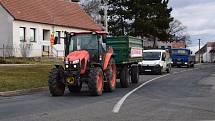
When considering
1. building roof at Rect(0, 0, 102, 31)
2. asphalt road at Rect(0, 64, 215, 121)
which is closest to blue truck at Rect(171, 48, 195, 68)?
building roof at Rect(0, 0, 102, 31)

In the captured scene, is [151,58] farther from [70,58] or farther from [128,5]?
[128,5]

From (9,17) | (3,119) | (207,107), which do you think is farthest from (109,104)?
(9,17)

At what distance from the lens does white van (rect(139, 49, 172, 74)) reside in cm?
3781

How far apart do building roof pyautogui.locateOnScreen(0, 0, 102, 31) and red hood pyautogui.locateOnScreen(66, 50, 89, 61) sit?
31.8 metres

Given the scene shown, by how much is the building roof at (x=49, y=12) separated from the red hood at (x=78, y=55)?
3179 cm

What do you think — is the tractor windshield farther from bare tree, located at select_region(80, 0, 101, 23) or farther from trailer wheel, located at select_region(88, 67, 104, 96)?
bare tree, located at select_region(80, 0, 101, 23)

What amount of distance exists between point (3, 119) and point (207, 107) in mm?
6235

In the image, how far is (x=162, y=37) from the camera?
2931 inches

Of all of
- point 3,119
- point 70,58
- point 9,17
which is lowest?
point 3,119

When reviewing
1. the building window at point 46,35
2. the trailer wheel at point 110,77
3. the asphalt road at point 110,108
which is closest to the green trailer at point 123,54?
the trailer wheel at point 110,77

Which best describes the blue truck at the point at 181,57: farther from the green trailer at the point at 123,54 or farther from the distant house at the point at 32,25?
the green trailer at the point at 123,54

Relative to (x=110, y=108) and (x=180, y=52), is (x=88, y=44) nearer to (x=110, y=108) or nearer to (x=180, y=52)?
(x=110, y=108)

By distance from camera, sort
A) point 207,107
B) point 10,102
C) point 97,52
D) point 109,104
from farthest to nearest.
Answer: point 97,52
point 10,102
point 109,104
point 207,107

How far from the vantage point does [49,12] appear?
58.5 metres
